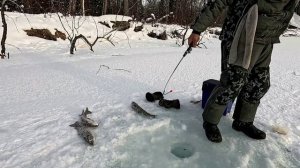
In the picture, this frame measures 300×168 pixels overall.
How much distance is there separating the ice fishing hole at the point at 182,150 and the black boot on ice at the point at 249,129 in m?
0.50

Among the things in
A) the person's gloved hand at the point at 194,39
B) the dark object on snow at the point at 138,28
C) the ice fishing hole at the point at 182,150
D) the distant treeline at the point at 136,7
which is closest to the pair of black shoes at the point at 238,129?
the ice fishing hole at the point at 182,150

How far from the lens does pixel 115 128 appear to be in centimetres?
256

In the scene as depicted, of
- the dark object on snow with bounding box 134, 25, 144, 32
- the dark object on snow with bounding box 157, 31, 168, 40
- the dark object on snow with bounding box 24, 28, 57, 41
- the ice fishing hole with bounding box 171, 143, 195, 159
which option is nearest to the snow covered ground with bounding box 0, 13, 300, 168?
the ice fishing hole with bounding box 171, 143, 195, 159

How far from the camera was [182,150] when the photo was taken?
2.40 meters

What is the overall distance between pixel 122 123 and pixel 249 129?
1.06 m

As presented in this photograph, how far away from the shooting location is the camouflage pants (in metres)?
2.30

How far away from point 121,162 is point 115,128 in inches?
18.4

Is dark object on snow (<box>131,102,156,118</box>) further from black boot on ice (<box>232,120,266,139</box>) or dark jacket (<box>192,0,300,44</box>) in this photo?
dark jacket (<box>192,0,300,44</box>)

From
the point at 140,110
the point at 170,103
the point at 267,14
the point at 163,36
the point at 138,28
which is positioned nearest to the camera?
the point at 267,14

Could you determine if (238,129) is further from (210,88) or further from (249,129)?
(210,88)

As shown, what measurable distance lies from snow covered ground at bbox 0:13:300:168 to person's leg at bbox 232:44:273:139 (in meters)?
0.09

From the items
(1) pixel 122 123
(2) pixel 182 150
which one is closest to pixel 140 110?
(1) pixel 122 123

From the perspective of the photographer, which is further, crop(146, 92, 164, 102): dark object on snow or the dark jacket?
crop(146, 92, 164, 102): dark object on snow

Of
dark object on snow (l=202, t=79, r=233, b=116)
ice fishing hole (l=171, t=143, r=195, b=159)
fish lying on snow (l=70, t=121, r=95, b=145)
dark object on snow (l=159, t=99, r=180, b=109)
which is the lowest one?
ice fishing hole (l=171, t=143, r=195, b=159)
